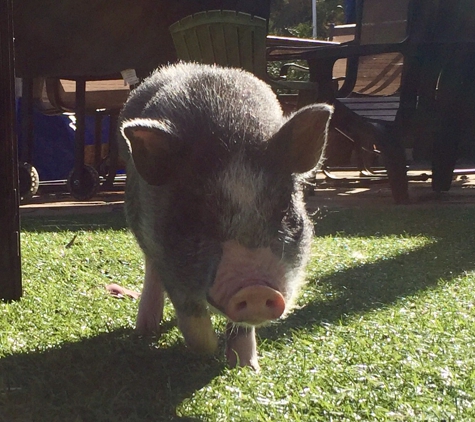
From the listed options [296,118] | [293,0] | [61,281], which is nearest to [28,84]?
[61,281]

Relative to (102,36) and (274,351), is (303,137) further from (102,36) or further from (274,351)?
(102,36)

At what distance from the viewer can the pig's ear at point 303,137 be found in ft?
6.92

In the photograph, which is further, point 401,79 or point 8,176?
point 401,79

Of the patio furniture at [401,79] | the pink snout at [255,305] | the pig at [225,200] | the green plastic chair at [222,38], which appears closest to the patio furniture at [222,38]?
the green plastic chair at [222,38]

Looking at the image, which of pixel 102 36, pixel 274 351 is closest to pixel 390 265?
pixel 274 351

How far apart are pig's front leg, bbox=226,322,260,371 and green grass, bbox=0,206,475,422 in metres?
0.04

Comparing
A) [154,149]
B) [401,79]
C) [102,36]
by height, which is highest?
[154,149]

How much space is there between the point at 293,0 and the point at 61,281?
1280cm

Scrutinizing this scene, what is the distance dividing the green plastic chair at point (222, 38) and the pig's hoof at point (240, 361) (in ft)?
8.13

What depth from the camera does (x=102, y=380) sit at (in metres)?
2.01

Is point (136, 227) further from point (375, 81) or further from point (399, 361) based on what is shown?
point (375, 81)

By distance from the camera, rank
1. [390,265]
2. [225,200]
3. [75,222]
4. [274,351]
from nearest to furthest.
A: [225,200] < [274,351] < [390,265] < [75,222]

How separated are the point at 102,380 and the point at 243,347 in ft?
1.45

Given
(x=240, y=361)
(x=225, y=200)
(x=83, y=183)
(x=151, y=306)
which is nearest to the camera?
(x=225, y=200)
